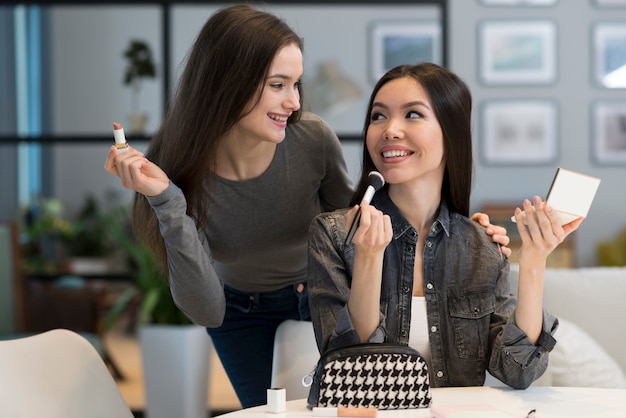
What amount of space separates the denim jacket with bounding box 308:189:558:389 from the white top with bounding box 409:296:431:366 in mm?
11

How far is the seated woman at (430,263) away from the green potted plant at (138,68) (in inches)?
147

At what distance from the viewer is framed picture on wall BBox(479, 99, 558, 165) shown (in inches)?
224

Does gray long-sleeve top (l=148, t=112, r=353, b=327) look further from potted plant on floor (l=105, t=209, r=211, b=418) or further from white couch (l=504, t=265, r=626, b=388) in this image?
potted plant on floor (l=105, t=209, r=211, b=418)

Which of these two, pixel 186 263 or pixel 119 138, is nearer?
pixel 119 138

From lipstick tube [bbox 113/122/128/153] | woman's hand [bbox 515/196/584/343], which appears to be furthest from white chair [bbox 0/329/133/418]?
woman's hand [bbox 515/196/584/343]

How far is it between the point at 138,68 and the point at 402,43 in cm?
159

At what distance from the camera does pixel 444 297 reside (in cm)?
178

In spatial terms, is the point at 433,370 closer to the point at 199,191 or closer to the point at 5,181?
the point at 199,191

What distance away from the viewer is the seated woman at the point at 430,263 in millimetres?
1642

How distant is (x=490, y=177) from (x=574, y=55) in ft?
3.03

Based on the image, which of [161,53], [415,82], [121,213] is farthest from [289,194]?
[161,53]

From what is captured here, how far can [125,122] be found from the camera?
5.57 m

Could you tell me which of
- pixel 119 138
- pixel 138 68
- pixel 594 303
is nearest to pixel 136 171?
pixel 119 138

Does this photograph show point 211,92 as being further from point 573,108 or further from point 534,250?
point 573,108
